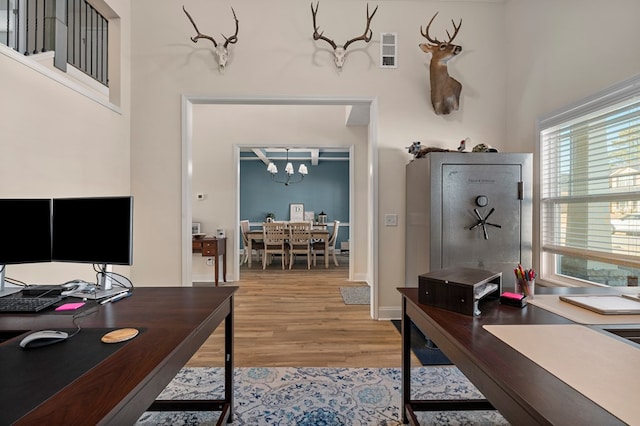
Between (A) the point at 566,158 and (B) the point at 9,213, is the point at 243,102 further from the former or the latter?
(A) the point at 566,158

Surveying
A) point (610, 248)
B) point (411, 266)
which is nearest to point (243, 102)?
point (411, 266)

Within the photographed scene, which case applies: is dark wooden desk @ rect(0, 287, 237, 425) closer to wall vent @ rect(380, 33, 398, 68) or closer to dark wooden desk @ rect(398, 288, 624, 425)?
dark wooden desk @ rect(398, 288, 624, 425)

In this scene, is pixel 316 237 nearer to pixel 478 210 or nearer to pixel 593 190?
pixel 478 210

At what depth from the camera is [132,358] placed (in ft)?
2.82

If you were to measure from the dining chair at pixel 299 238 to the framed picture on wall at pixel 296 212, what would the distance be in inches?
106

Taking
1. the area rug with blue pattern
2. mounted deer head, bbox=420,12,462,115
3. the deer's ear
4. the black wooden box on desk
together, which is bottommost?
the area rug with blue pattern

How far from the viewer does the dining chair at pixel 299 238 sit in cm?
607

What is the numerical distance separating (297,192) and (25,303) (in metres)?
7.64

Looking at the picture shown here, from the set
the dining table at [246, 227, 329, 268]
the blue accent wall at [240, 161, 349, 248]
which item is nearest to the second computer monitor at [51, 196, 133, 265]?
the dining table at [246, 227, 329, 268]

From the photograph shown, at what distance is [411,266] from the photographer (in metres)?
3.02

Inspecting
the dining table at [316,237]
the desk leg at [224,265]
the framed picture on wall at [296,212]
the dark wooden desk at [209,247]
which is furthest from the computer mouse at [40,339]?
the framed picture on wall at [296,212]

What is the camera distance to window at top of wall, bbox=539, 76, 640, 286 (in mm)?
1941

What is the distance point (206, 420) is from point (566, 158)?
3.11 m

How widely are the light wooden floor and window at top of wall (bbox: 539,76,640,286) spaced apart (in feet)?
4.81
